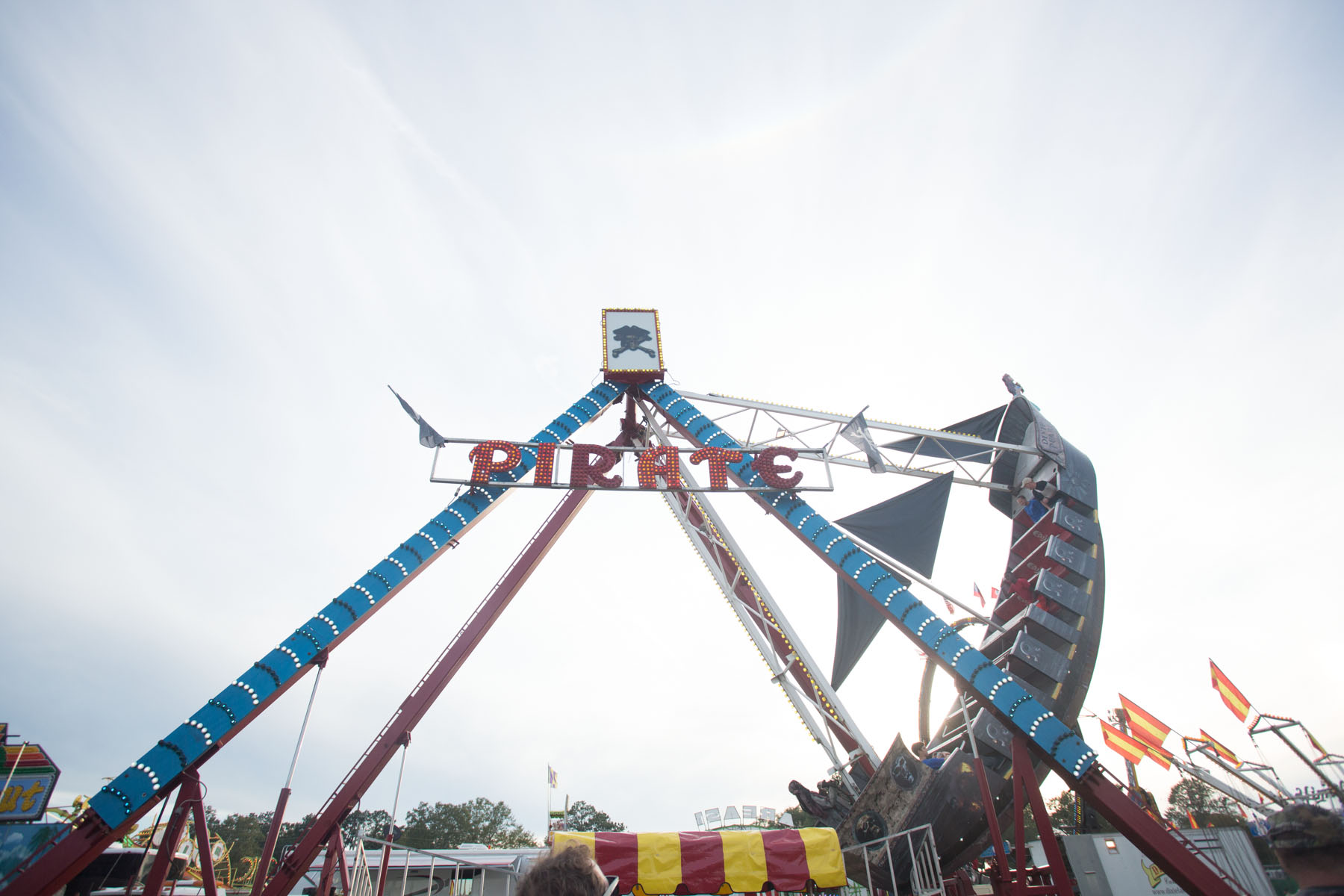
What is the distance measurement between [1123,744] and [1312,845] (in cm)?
3227

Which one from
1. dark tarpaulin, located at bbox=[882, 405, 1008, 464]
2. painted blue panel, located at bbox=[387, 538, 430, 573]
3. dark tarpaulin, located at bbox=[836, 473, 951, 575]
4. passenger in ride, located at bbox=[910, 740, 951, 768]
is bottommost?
passenger in ride, located at bbox=[910, 740, 951, 768]

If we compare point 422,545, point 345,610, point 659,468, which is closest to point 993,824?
point 659,468

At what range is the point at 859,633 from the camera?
18266mm

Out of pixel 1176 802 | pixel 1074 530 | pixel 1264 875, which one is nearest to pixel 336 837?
pixel 1074 530

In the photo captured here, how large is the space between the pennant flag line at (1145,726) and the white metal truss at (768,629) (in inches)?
707

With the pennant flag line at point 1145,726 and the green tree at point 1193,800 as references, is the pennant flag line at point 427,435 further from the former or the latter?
the green tree at point 1193,800

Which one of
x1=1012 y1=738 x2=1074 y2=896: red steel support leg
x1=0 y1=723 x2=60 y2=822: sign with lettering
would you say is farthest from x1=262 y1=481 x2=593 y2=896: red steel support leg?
x1=0 y1=723 x2=60 y2=822: sign with lettering

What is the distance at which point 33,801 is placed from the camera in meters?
26.1

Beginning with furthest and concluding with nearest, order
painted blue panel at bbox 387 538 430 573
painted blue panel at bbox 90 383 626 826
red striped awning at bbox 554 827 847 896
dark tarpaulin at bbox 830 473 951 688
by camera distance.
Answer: dark tarpaulin at bbox 830 473 951 688 → painted blue panel at bbox 387 538 430 573 → red striped awning at bbox 554 827 847 896 → painted blue panel at bbox 90 383 626 826

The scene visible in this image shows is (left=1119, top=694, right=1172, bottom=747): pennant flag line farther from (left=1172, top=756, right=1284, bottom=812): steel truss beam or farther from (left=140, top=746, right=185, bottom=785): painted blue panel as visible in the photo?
(left=140, top=746, right=185, bottom=785): painted blue panel

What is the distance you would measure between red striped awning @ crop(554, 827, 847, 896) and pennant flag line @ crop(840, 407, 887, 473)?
8.70m

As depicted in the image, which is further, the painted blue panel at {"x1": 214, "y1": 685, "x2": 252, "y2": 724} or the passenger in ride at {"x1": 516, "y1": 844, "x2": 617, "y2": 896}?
the painted blue panel at {"x1": 214, "y1": 685, "x2": 252, "y2": 724}

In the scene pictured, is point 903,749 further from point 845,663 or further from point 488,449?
point 488,449

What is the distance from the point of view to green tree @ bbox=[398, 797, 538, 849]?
80.6m
